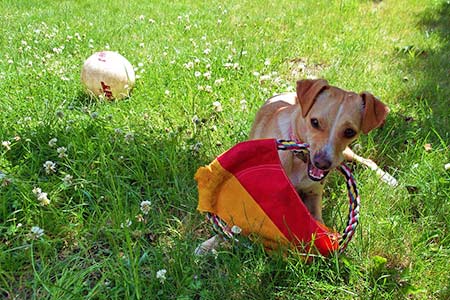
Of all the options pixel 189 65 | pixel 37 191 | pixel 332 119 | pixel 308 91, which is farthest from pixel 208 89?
pixel 37 191

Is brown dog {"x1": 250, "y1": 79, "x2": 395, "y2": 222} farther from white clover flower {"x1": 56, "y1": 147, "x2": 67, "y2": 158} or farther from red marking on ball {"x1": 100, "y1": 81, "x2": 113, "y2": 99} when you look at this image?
red marking on ball {"x1": 100, "y1": 81, "x2": 113, "y2": 99}

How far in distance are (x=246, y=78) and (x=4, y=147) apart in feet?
8.12

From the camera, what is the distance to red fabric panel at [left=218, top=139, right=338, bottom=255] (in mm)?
2352

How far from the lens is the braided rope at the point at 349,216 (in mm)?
2342

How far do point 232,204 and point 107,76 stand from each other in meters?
2.10

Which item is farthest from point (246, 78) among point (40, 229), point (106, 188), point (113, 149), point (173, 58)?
point (40, 229)

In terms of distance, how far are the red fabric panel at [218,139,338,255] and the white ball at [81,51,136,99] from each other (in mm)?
1961

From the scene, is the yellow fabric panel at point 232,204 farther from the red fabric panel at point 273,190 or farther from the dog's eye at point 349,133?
the dog's eye at point 349,133

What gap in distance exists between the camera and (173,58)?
5074 millimetres

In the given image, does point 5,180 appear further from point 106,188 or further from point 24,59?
point 24,59

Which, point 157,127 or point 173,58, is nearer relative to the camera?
point 157,127

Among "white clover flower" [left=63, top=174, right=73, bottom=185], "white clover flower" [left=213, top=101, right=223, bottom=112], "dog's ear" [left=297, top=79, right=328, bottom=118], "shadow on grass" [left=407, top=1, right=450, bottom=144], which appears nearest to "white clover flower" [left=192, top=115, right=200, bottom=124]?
"white clover flower" [left=213, top=101, right=223, bottom=112]

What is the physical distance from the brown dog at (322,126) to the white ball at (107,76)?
1.81m

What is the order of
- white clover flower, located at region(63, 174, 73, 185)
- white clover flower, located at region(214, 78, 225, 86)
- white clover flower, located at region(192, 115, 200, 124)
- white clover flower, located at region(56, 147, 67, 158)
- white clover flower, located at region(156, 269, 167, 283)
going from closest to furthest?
white clover flower, located at region(156, 269, 167, 283) < white clover flower, located at region(63, 174, 73, 185) < white clover flower, located at region(56, 147, 67, 158) < white clover flower, located at region(192, 115, 200, 124) < white clover flower, located at region(214, 78, 225, 86)
